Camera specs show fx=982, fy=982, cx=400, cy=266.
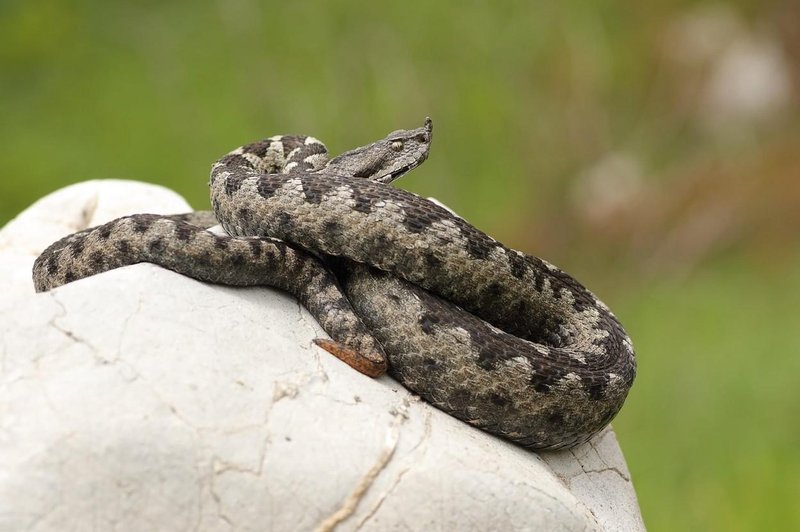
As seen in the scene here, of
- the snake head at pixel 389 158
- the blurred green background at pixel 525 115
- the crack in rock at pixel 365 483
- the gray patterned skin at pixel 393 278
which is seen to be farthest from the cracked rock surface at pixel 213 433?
the blurred green background at pixel 525 115

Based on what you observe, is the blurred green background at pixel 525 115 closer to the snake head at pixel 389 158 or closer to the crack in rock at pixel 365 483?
the snake head at pixel 389 158

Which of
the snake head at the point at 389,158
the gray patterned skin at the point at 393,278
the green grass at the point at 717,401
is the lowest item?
the green grass at the point at 717,401

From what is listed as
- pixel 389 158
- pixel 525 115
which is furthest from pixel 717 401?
pixel 389 158

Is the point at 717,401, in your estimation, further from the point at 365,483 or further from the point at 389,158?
the point at 365,483

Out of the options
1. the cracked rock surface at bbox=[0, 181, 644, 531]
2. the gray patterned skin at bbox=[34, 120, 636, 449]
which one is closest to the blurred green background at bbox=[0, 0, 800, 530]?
the gray patterned skin at bbox=[34, 120, 636, 449]

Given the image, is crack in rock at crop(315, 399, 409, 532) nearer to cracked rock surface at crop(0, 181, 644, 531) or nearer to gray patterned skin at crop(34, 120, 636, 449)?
cracked rock surface at crop(0, 181, 644, 531)

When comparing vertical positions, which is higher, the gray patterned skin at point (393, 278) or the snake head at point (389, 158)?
the snake head at point (389, 158)

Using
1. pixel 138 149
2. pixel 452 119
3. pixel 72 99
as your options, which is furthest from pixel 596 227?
pixel 72 99
